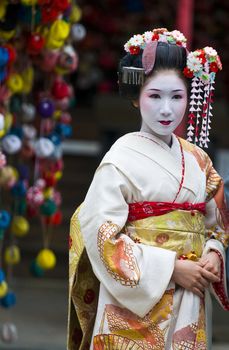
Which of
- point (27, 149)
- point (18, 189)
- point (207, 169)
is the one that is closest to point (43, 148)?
point (27, 149)

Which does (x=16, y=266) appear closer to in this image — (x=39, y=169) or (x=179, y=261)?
(x=39, y=169)

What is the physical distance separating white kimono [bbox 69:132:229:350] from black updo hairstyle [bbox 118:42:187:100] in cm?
20

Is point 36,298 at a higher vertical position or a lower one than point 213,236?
lower

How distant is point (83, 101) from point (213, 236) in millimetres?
6607

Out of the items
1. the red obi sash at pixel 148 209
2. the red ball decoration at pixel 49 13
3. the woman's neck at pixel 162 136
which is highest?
the red ball decoration at pixel 49 13

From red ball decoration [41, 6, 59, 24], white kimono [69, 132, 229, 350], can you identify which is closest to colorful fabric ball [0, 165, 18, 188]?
red ball decoration [41, 6, 59, 24]

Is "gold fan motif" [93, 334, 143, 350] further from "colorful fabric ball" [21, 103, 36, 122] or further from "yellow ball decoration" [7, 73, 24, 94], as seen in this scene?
"colorful fabric ball" [21, 103, 36, 122]

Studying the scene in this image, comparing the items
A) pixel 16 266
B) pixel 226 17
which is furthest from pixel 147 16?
pixel 16 266

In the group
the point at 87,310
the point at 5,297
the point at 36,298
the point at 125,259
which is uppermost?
the point at 125,259

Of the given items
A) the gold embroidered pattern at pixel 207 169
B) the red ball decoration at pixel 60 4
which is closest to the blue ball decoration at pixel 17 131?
the red ball decoration at pixel 60 4

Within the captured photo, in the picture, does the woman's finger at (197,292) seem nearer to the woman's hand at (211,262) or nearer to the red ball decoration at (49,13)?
the woman's hand at (211,262)

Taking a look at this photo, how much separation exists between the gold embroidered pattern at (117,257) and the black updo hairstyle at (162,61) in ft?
1.79

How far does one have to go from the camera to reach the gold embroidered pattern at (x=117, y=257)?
4133 millimetres

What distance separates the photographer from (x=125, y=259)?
4145 mm
